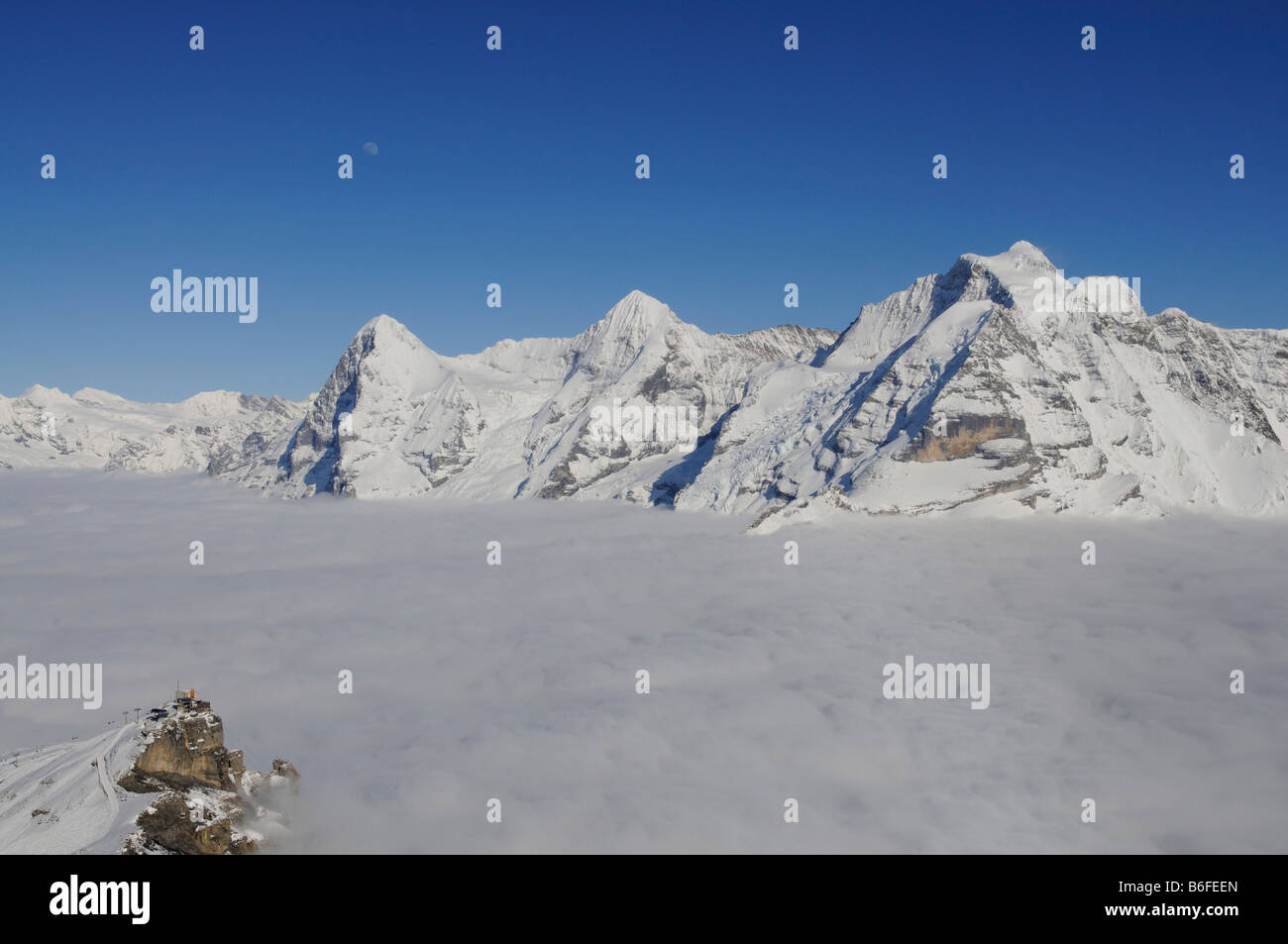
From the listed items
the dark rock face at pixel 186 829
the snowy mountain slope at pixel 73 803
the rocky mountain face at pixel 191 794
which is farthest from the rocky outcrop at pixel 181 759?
the dark rock face at pixel 186 829

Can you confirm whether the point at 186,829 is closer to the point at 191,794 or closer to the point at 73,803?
the point at 191,794

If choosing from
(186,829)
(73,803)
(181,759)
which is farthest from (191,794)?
(73,803)

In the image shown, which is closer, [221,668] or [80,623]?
[221,668]

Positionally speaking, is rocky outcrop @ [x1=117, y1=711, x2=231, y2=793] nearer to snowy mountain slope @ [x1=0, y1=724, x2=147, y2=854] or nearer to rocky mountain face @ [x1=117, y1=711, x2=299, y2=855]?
rocky mountain face @ [x1=117, y1=711, x2=299, y2=855]

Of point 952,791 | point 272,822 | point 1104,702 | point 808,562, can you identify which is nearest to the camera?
point 272,822

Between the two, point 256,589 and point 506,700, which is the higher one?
point 256,589
